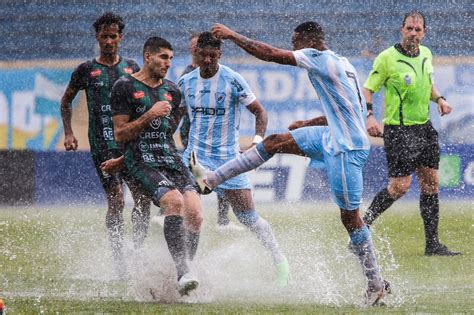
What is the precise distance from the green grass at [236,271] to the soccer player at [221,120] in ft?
1.60

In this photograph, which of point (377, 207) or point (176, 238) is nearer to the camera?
point (176, 238)

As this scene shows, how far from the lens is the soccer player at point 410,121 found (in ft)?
38.1

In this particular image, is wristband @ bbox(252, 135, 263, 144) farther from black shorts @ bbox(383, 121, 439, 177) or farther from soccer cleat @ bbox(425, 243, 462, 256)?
soccer cleat @ bbox(425, 243, 462, 256)

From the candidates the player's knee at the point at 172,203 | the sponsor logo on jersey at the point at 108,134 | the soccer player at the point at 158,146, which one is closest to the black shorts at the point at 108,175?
the sponsor logo on jersey at the point at 108,134

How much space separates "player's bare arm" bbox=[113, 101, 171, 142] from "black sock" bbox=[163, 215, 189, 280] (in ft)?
2.11

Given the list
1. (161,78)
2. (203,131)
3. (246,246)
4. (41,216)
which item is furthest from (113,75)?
(41,216)

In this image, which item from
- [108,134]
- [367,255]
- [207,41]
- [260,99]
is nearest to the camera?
[367,255]

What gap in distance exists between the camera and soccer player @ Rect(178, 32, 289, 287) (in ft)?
33.0

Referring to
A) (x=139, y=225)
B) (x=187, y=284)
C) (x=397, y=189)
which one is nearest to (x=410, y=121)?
(x=397, y=189)

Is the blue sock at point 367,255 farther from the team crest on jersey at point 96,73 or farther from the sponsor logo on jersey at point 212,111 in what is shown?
the team crest on jersey at point 96,73

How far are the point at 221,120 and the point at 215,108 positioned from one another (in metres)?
0.12

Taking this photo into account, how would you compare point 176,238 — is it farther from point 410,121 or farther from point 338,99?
point 410,121

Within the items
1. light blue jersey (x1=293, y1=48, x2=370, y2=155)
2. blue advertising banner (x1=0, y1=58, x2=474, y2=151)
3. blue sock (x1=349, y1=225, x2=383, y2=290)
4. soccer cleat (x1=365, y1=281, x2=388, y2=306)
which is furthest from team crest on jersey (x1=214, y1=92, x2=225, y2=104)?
blue advertising banner (x1=0, y1=58, x2=474, y2=151)

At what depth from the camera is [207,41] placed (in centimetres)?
984
